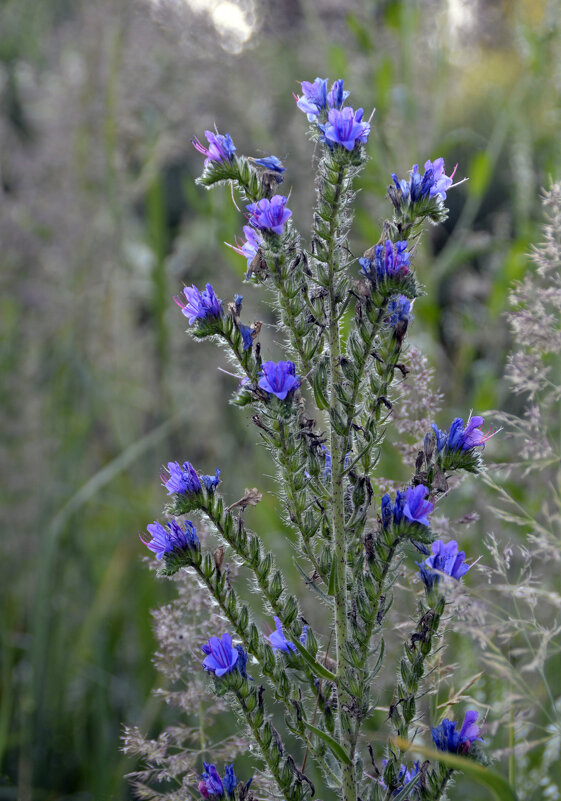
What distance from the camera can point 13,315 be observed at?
396cm

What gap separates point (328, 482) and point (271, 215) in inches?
15.4

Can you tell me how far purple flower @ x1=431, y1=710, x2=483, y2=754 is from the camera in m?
1.13

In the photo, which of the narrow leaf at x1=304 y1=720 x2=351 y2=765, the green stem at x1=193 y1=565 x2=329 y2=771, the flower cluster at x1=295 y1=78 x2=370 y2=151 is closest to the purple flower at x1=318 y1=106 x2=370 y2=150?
the flower cluster at x1=295 y1=78 x2=370 y2=151

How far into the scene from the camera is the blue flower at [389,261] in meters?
1.11

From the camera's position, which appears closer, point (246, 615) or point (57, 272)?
point (246, 615)

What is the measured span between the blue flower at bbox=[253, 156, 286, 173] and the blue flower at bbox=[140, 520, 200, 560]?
20.0 inches

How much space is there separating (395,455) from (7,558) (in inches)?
67.6

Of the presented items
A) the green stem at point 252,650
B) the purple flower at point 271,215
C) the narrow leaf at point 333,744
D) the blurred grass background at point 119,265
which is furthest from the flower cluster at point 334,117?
the blurred grass background at point 119,265

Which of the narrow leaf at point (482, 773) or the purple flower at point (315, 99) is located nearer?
the narrow leaf at point (482, 773)

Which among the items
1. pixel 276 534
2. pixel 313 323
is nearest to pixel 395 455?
pixel 276 534

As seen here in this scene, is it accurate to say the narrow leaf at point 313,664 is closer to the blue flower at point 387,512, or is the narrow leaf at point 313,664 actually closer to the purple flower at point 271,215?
the blue flower at point 387,512

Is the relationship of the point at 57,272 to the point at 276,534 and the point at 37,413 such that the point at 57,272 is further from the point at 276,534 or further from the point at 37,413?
the point at 276,534

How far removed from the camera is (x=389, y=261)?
3.65 ft

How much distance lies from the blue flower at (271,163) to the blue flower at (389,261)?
179mm
